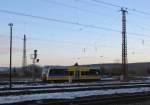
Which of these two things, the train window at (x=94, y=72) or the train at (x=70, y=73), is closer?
the train at (x=70, y=73)

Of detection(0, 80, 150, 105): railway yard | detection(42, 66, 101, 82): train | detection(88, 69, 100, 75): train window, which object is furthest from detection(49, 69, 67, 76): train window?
detection(0, 80, 150, 105): railway yard

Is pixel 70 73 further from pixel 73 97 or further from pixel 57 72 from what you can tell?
pixel 73 97

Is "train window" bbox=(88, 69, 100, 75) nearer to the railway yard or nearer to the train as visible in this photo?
the train

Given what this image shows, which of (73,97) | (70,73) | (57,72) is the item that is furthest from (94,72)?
(73,97)

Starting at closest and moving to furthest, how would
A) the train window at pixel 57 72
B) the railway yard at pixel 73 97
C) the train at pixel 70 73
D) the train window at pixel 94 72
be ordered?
the railway yard at pixel 73 97 → the train window at pixel 57 72 → the train at pixel 70 73 → the train window at pixel 94 72

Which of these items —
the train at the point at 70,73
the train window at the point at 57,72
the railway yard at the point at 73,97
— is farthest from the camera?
the train at the point at 70,73

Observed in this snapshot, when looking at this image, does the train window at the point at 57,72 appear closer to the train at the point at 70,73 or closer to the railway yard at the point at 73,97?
the train at the point at 70,73

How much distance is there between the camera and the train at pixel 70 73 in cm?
6212

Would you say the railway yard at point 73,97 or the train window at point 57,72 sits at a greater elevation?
the train window at point 57,72

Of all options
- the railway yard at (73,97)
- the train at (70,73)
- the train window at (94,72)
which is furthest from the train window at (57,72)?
the railway yard at (73,97)

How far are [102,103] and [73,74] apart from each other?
43.1m

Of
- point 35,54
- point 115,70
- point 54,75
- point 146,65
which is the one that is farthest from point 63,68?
point 146,65

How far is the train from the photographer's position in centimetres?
6212

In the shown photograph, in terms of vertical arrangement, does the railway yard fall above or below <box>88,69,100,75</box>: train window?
below
